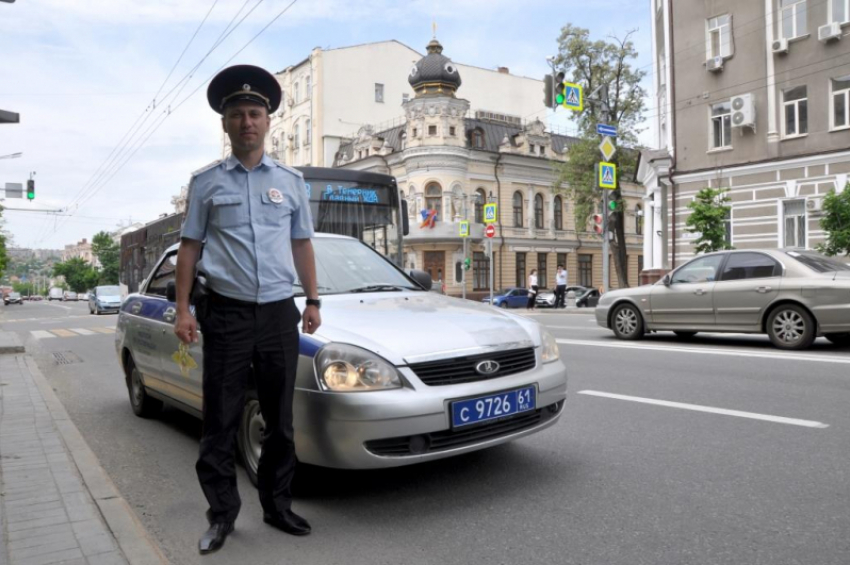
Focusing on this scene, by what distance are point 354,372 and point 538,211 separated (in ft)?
167

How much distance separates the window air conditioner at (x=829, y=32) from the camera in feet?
72.0

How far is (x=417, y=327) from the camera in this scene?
13.1 ft

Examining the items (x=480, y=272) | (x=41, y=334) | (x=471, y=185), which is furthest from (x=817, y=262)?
(x=471, y=185)

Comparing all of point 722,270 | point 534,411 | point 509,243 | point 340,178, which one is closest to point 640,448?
point 534,411

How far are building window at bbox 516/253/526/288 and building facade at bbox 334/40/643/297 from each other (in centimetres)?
8

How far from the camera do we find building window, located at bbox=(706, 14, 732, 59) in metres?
25.1

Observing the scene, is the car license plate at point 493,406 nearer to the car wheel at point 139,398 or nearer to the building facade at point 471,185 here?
the car wheel at point 139,398

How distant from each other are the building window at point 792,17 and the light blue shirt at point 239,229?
2463cm

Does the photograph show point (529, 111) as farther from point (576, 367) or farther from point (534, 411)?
point (534, 411)

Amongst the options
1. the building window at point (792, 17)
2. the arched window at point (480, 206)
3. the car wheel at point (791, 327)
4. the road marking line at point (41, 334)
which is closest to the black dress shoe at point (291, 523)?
the car wheel at point (791, 327)

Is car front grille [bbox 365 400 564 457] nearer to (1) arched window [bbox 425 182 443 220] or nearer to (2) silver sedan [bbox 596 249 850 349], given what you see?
(2) silver sedan [bbox 596 249 850 349]

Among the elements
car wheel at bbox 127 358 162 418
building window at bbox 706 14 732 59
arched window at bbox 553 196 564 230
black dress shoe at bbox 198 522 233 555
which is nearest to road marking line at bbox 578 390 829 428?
car wheel at bbox 127 358 162 418

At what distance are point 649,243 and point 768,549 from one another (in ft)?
94.8

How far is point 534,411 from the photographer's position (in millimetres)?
4164
